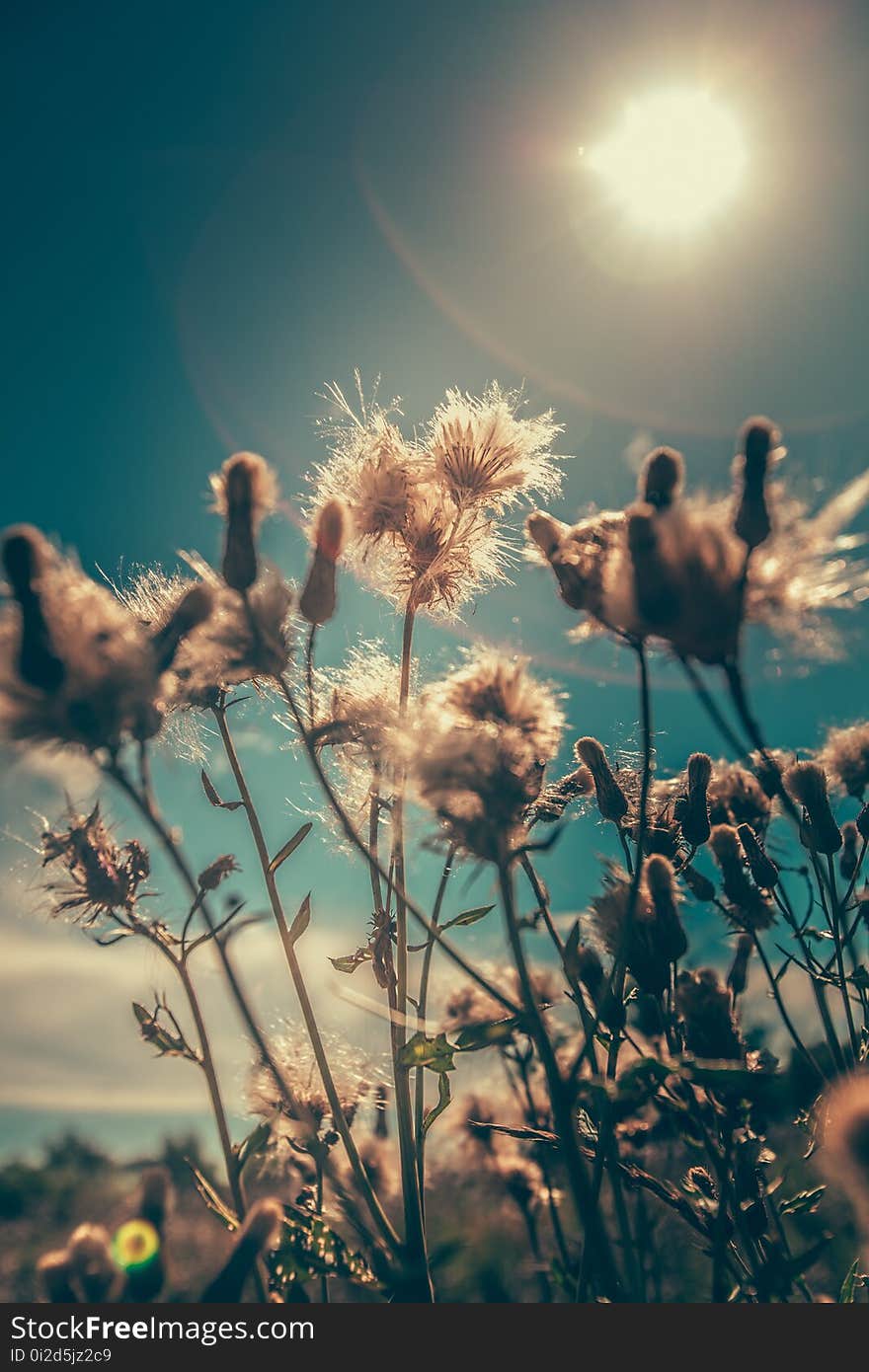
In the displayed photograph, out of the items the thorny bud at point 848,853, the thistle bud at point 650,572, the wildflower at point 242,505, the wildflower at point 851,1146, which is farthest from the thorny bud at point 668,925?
the wildflower at point 242,505

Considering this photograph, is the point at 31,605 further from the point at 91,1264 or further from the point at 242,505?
the point at 91,1264

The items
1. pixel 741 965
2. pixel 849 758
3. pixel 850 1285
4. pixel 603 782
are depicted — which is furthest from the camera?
pixel 849 758

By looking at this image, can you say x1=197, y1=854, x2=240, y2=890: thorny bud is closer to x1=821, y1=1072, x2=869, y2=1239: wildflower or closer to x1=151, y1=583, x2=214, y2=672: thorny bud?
x1=151, y1=583, x2=214, y2=672: thorny bud

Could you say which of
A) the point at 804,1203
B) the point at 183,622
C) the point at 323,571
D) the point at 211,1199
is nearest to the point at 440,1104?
the point at 211,1199

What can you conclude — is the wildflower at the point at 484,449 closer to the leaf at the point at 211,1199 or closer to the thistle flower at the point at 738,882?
the thistle flower at the point at 738,882

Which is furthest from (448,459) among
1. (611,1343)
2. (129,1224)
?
(129,1224)
